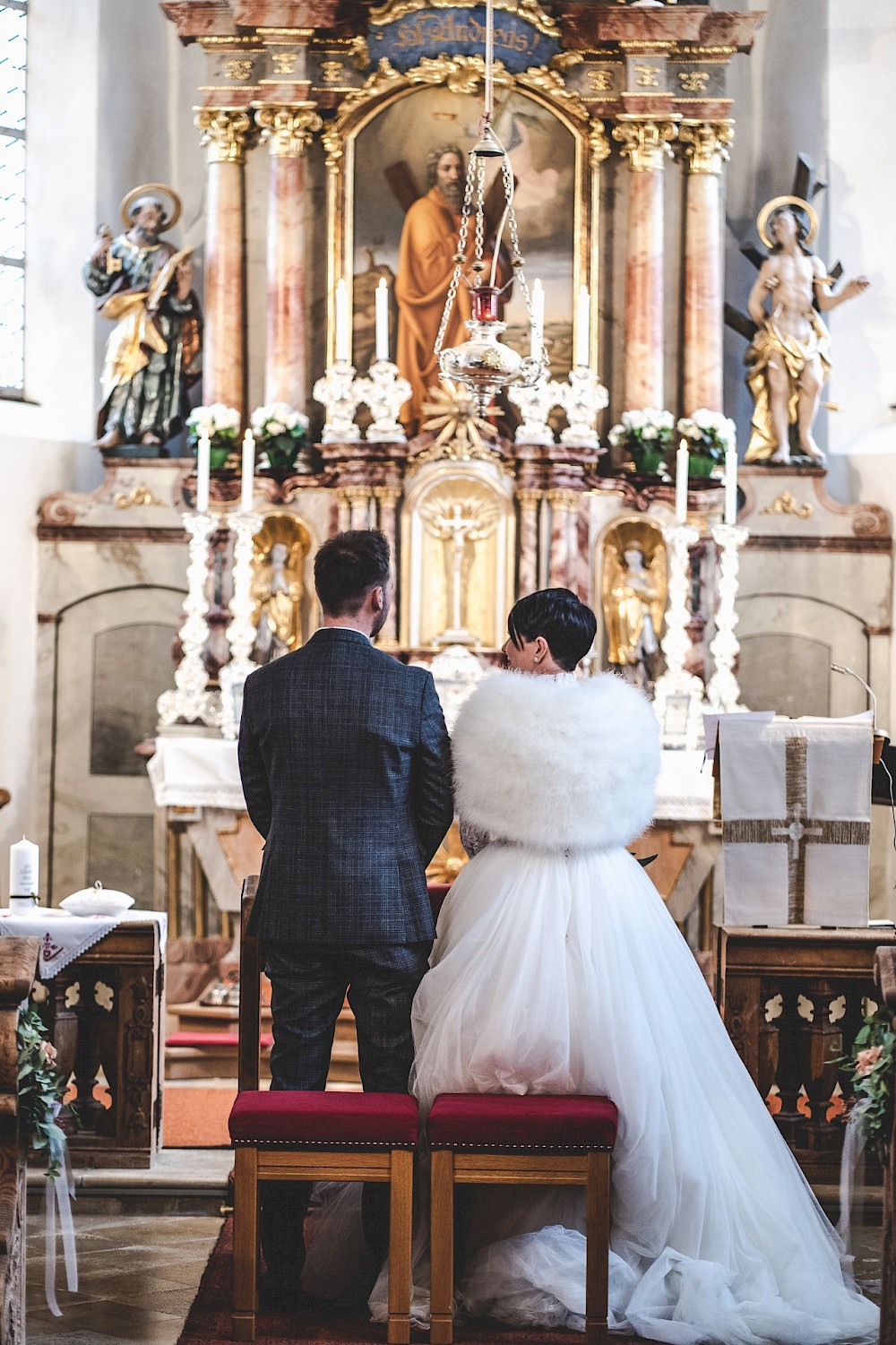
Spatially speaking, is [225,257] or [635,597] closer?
[635,597]

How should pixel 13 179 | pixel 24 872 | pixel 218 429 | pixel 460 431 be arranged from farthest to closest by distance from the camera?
pixel 13 179 < pixel 218 429 < pixel 460 431 < pixel 24 872

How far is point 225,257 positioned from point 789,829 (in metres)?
5.70

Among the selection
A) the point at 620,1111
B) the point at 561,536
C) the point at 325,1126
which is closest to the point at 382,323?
the point at 561,536

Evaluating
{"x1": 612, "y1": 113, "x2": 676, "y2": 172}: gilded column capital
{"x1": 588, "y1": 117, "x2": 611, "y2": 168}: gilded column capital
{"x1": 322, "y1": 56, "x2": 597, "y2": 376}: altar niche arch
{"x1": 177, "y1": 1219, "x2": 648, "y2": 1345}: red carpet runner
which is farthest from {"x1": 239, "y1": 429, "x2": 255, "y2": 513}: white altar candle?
{"x1": 177, "y1": 1219, "x2": 648, "y2": 1345}: red carpet runner

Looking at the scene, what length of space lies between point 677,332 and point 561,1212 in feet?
21.6

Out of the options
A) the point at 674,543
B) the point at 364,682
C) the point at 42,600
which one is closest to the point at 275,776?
the point at 364,682

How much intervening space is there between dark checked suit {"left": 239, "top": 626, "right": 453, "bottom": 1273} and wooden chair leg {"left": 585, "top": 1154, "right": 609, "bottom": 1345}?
22.8 inches

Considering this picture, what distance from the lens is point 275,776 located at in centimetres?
418

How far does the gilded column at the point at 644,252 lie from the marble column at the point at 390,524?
54.7 inches

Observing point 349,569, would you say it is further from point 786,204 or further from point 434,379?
point 786,204

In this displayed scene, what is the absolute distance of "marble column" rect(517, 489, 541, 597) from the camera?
933 centimetres

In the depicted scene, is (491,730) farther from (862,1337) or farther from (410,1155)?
(862,1337)

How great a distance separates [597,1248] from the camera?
3758 mm

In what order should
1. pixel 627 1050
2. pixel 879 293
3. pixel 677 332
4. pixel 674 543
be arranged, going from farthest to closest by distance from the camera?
pixel 879 293 → pixel 677 332 → pixel 674 543 → pixel 627 1050
